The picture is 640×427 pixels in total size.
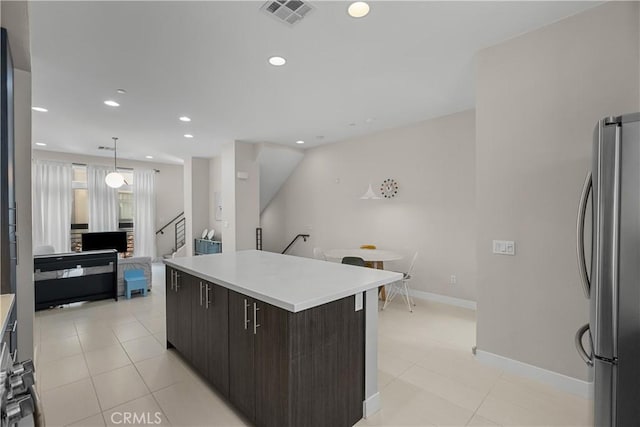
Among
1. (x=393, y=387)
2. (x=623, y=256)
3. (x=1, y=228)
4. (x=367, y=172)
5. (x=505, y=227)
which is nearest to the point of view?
(x=623, y=256)

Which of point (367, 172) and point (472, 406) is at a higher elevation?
point (367, 172)

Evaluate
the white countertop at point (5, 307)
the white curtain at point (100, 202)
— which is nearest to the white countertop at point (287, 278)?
the white countertop at point (5, 307)

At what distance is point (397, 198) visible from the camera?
17.1 ft

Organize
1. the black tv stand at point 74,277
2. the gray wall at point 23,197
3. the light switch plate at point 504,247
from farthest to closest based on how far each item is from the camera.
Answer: the black tv stand at point 74,277 < the light switch plate at point 504,247 < the gray wall at point 23,197

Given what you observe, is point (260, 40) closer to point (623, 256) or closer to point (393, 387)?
point (623, 256)

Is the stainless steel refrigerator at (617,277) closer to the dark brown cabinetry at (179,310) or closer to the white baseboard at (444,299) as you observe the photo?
the dark brown cabinetry at (179,310)

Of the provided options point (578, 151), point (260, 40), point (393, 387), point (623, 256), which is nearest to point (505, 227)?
point (578, 151)

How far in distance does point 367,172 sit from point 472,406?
4173 mm

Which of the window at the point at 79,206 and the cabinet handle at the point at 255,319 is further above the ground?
the window at the point at 79,206

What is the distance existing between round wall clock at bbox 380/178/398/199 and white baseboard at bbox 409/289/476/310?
1.69 meters

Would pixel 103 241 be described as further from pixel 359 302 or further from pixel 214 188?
pixel 359 302

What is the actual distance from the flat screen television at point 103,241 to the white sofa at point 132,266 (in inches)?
39.4

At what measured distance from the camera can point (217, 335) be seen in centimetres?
219

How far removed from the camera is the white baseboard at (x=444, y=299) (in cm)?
439
